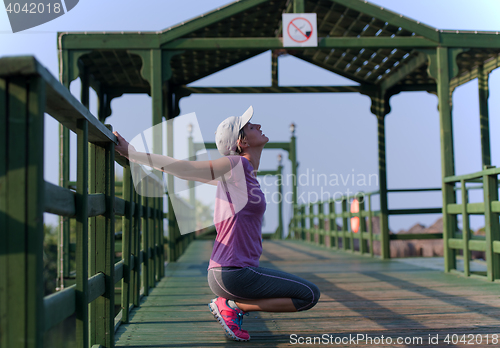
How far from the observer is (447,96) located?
6.34m

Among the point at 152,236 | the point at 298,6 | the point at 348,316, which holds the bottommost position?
the point at 348,316

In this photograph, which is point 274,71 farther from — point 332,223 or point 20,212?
point 20,212

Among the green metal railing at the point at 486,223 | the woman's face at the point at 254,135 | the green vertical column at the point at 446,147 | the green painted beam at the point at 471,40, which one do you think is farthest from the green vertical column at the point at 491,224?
the woman's face at the point at 254,135

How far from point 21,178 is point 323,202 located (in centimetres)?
1112

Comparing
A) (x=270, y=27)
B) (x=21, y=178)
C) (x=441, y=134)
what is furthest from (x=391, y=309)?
(x=270, y=27)

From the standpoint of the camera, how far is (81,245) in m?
1.97

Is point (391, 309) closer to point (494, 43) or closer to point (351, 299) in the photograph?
point (351, 299)

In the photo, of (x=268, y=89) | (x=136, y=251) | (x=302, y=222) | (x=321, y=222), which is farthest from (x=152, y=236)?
(x=302, y=222)

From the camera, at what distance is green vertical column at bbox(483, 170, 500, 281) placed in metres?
4.95

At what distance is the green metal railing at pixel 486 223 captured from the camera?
4.96m

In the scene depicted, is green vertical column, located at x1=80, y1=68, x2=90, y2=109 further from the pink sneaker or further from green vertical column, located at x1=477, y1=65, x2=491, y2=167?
green vertical column, located at x1=477, y1=65, x2=491, y2=167

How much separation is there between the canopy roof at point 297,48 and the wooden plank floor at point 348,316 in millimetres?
2995

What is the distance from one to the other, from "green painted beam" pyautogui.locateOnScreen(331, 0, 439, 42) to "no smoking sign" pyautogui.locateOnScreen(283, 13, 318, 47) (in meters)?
0.64

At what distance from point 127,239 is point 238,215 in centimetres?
124
